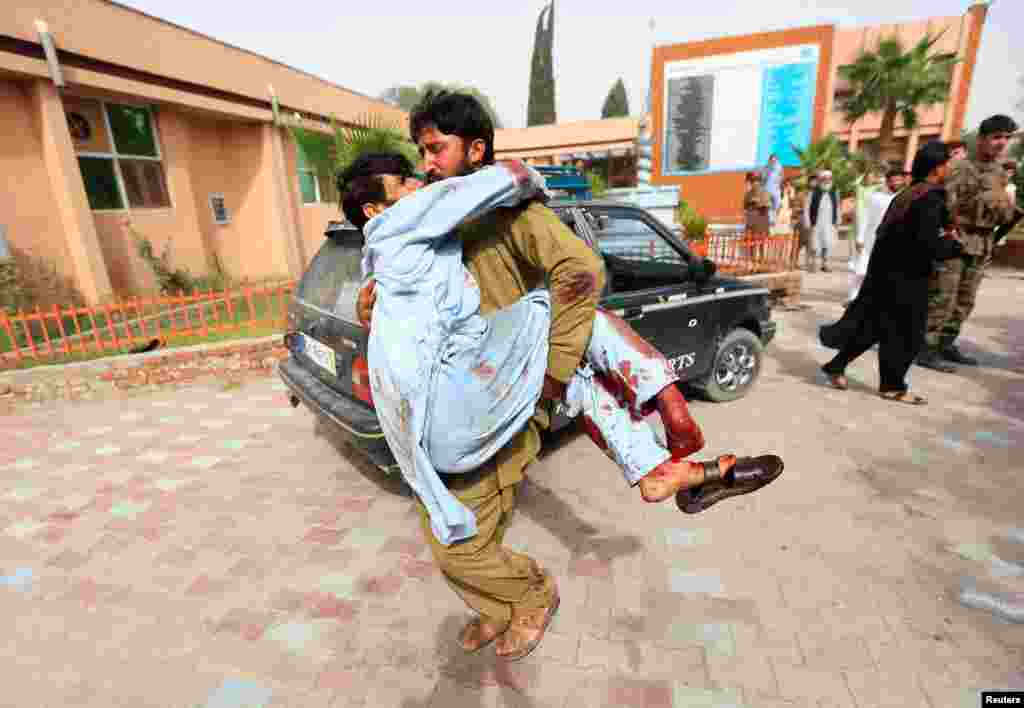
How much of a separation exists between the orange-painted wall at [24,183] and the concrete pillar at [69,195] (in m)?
0.10

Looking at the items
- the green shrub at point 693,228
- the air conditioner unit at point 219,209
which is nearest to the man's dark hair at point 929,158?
the green shrub at point 693,228

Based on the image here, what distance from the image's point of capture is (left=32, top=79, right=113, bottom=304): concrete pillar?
6801 millimetres

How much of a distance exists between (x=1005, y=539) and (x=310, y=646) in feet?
11.0

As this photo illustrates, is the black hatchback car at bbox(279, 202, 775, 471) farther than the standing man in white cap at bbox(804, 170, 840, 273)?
No

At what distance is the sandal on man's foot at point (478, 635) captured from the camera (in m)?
2.02

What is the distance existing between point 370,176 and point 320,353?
70.3 inches

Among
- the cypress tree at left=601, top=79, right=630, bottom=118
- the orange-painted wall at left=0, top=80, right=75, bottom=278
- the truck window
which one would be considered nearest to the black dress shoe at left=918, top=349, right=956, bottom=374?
the truck window

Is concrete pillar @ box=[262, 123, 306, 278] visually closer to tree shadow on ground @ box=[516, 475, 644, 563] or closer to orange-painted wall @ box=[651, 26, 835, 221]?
tree shadow on ground @ box=[516, 475, 644, 563]

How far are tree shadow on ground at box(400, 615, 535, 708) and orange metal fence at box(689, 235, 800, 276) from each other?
707 cm

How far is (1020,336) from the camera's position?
5.81m

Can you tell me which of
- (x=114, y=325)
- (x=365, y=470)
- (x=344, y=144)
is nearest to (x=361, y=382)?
(x=365, y=470)

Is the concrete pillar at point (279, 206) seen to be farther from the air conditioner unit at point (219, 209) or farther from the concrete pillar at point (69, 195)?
the concrete pillar at point (69, 195)

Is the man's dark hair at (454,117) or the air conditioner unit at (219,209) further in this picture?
the air conditioner unit at (219,209)

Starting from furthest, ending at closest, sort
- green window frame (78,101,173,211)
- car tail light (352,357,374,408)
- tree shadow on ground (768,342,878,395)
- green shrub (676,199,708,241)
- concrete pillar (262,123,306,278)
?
1. concrete pillar (262,123,306,278)
2. green shrub (676,199,708,241)
3. green window frame (78,101,173,211)
4. tree shadow on ground (768,342,878,395)
5. car tail light (352,357,374,408)
